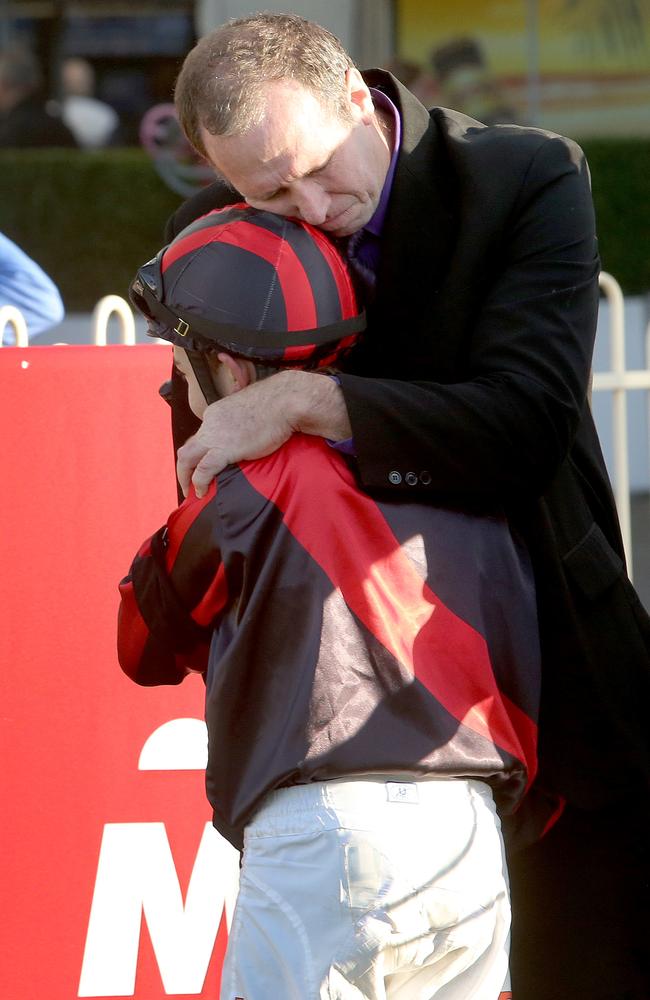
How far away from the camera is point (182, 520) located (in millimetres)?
1863

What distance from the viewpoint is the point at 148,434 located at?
10.3ft

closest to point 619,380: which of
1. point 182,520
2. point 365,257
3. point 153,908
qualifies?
point 153,908

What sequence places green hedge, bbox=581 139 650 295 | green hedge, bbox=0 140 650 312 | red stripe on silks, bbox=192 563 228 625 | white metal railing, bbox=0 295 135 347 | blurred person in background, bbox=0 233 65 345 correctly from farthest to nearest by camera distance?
green hedge, bbox=0 140 650 312 < green hedge, bbox=581 139 650 295 < blurred person in background, bbox=0 233 65 345 < white metal railing, bbox=0 295 135 347 < red stripe on silks, bbox=192 563 228 625

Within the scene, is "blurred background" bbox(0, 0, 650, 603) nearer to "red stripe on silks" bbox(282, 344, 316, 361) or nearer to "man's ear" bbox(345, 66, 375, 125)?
"man's ear" bbox(345, 66, 375, 125)

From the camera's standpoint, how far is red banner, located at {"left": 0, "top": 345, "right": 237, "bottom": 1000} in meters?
2.85

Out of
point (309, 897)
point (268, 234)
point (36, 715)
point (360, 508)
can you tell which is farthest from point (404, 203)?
point (36, 715)

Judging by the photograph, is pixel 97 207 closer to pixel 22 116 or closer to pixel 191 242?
pixel 22 116

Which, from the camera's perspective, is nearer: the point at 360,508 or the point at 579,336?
the point at 360,508

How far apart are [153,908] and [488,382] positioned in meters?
1.49

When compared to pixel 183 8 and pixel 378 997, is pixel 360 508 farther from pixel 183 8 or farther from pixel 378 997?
pixel 183 8

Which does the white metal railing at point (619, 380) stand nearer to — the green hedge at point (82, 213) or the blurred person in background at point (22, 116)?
the green hedge at point (82, 213)

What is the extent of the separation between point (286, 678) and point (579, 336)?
0.65m

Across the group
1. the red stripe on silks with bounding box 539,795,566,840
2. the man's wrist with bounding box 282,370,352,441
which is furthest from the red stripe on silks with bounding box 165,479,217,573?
the red stripe on silks with bounding box 539,795,566,840

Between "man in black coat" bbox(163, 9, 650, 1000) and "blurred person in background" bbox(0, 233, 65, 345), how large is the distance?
104 inches
